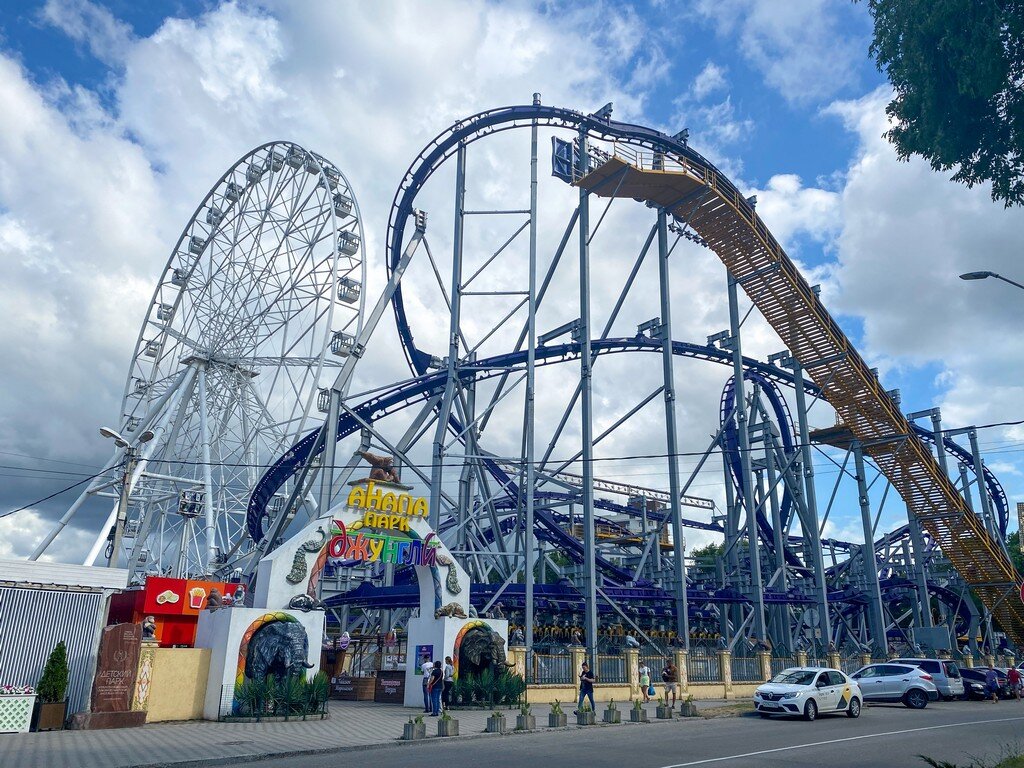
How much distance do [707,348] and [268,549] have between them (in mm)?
21066

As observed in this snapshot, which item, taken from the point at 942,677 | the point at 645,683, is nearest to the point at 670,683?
the point at 645,683

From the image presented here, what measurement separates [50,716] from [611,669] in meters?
15.7

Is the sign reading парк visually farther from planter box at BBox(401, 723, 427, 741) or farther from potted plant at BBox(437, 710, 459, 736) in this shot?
potted plant at BBox(437, 710, 459, 736)

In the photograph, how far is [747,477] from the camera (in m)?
32.1

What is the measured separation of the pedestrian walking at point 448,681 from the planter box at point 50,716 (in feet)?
27.3

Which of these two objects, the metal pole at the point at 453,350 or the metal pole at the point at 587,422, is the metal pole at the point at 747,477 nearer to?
the metal pole at the point at 587,422

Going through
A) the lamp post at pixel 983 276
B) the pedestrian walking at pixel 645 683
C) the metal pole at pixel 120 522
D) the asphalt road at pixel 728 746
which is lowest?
the asphalt road at pixel 728 746

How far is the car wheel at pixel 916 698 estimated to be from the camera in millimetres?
23484

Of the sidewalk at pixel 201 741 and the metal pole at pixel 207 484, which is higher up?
the metal pole at pixel 207 484

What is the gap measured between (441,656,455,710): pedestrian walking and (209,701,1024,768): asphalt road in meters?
3.27

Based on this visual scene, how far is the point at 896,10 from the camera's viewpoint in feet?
38.7

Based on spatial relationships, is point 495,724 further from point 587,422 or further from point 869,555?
point 869,555

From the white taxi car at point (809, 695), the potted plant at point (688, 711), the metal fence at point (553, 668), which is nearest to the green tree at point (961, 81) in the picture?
the white taxi car at point (809, 695)

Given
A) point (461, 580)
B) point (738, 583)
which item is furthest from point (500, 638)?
point (738, 583)
